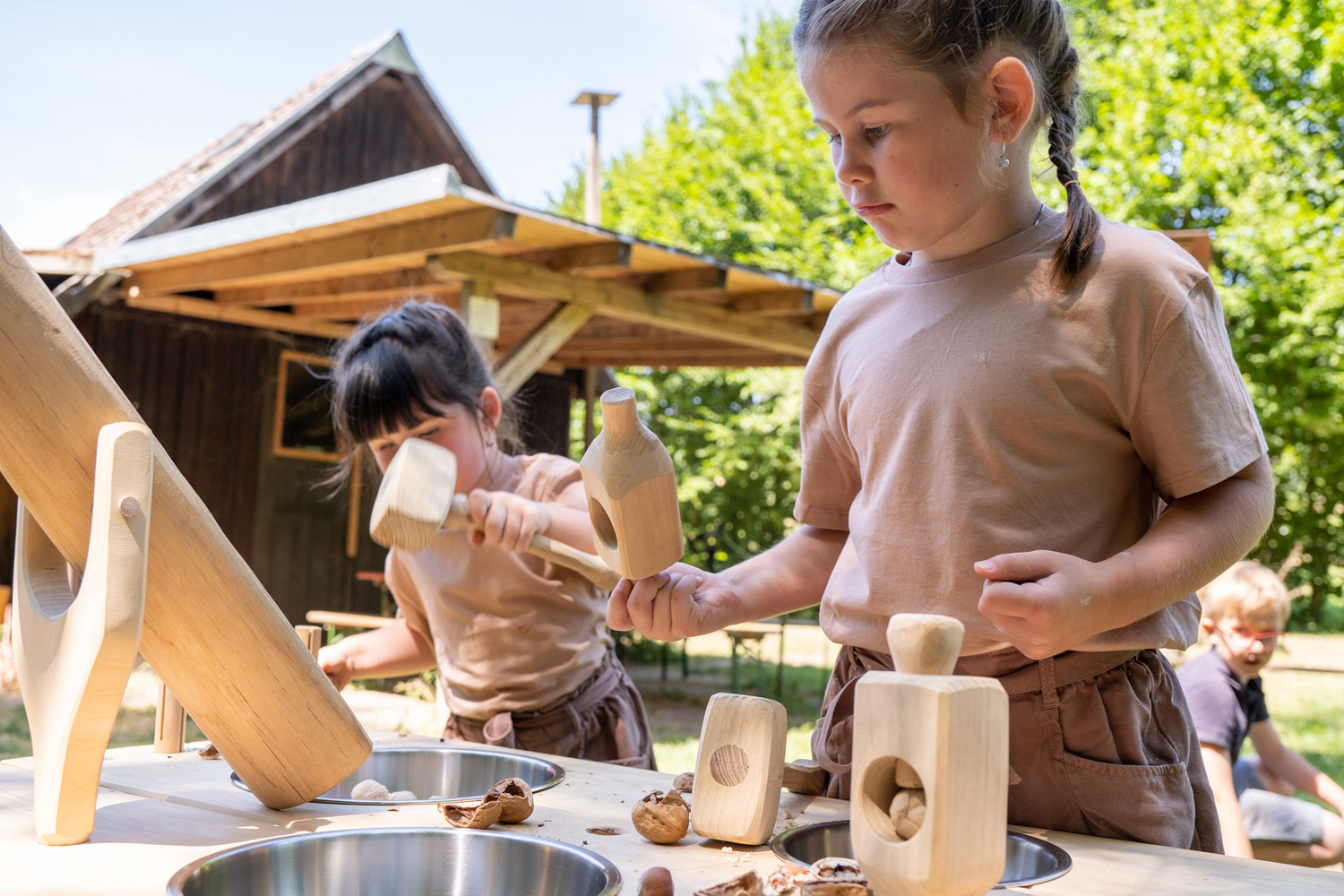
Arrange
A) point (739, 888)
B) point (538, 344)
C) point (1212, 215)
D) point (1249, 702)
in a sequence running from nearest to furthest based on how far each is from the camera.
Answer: point (739, 888) → point (1249, 702) → point (538, 344) → point (1212, 215)

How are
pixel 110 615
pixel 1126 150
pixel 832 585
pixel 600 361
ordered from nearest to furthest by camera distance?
pixel 110 615 < pixel 832 585 < pixel 600 361 < pixel 1126 150

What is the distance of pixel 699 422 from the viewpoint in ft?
58.5

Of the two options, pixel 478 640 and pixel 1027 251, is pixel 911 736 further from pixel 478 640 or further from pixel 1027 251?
pixel 478 640

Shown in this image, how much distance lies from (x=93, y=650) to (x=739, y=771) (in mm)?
606

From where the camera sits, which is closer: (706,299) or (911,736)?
(911,736)

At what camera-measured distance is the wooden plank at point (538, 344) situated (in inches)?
241

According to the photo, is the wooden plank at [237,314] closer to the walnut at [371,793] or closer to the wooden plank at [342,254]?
the wooden plank at [342,254]

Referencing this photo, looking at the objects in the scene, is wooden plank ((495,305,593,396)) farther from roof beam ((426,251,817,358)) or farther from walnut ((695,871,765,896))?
walnut ((695,871,765,896))

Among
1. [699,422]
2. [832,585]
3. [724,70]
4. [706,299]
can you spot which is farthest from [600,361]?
[724,70]

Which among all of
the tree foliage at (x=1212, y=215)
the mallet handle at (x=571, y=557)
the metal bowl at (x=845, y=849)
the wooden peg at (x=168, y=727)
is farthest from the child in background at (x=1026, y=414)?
the tree foliage at (x=1212, y=215)

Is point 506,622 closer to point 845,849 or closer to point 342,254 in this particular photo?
point 845,849

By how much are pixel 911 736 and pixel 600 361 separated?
9.51 m

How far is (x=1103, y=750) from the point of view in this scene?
124 centimetres

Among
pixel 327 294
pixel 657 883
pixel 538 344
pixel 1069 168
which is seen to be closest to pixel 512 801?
pixel 657 883
